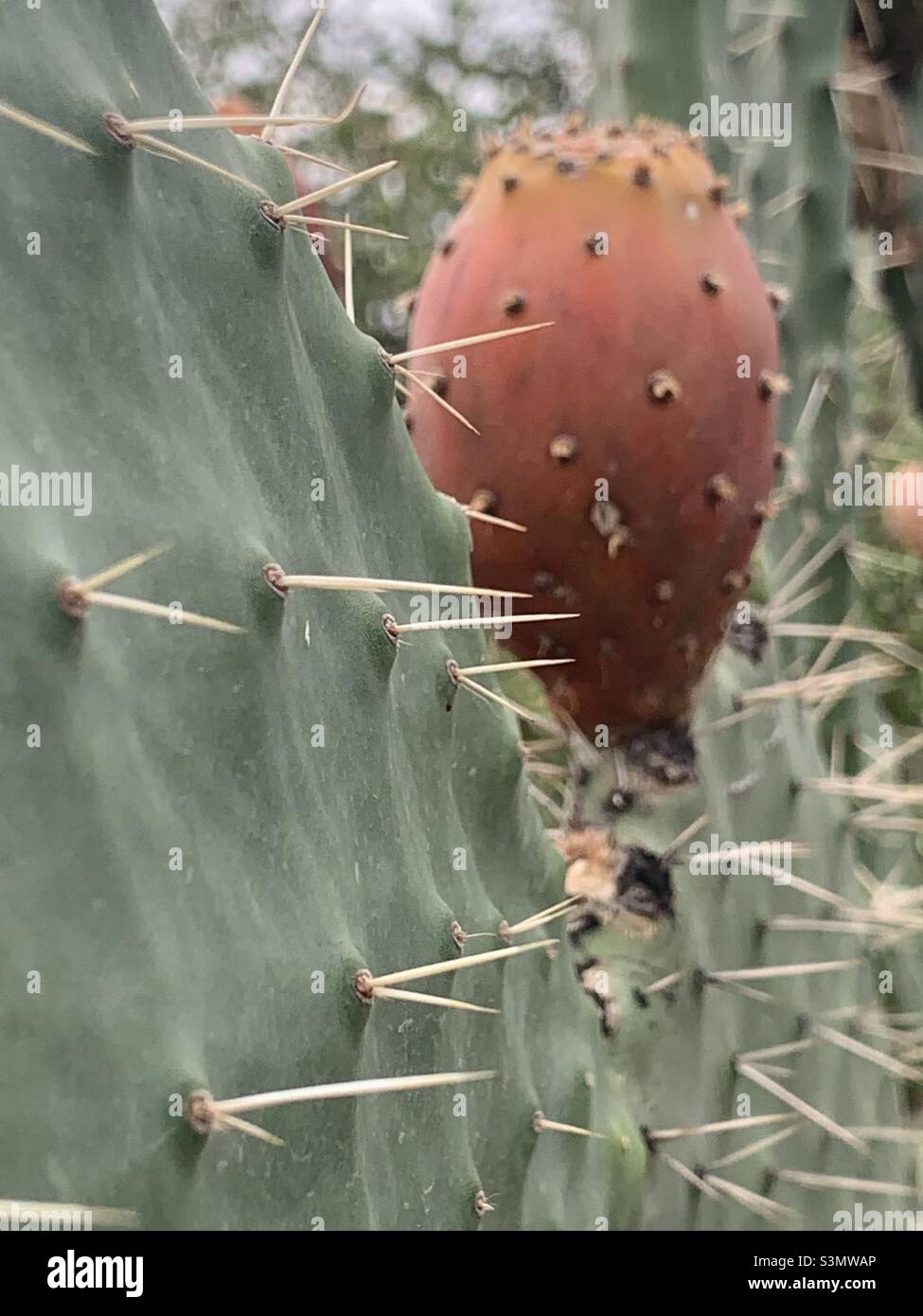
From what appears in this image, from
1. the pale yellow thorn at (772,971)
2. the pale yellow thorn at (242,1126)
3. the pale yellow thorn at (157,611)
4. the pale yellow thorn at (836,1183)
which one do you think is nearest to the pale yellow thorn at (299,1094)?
the pale yellow thorn at (242,1126)

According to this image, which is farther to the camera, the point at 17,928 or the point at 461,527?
the point at 461,527

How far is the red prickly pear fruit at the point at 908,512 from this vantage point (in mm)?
1824

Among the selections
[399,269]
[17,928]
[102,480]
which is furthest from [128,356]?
[399,269]

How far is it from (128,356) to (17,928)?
0.19 meters

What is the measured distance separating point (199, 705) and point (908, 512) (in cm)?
166

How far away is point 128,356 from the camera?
424 millimetres

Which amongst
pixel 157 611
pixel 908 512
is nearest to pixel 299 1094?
pixel 157 611
